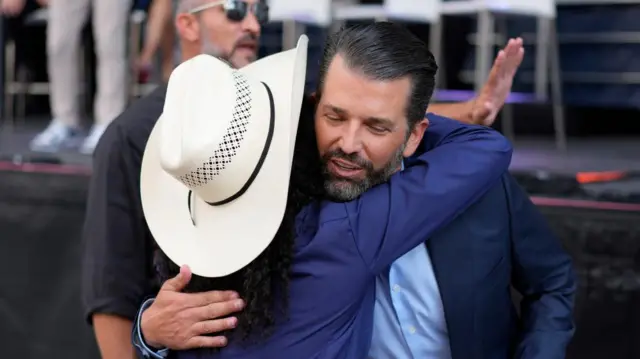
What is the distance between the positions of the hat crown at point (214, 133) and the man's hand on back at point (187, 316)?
0.48ft

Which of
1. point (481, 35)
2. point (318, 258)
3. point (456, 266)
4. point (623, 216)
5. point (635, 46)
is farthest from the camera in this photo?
point (635, 46)

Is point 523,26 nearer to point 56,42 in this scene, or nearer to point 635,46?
point 635,46

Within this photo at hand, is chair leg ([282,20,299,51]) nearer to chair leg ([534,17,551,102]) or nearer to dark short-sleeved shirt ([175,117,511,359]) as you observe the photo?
chair leg ([534,17,551,102])

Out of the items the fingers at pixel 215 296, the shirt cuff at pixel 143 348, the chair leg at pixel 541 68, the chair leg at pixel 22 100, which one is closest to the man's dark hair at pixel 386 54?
the fingers at pixel 215 296

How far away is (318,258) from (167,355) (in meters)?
0.33

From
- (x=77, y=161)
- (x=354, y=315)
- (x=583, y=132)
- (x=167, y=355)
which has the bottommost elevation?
(x=583, y=132)

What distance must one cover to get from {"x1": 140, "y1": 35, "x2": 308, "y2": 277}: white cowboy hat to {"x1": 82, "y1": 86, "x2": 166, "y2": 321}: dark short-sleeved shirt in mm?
376

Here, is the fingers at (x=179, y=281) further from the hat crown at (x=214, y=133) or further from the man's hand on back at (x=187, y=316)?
the hat crown at (x=214, y=133)

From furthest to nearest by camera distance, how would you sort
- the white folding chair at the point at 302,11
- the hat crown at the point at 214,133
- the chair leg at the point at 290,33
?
the chair leg at the point at 290,33, the white folding chair at the point at 302,11, the hat crown at the point at 214,133

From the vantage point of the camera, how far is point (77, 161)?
286cm

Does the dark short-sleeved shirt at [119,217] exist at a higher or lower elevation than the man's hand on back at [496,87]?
lower

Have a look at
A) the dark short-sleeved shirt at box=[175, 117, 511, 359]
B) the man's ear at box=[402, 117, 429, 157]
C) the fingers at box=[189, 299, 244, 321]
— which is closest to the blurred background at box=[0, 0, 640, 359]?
the man's ear at box=[402, 117, 429, 157]

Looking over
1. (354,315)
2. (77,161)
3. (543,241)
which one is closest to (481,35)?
(77,161)

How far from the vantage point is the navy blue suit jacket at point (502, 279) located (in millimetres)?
1355
